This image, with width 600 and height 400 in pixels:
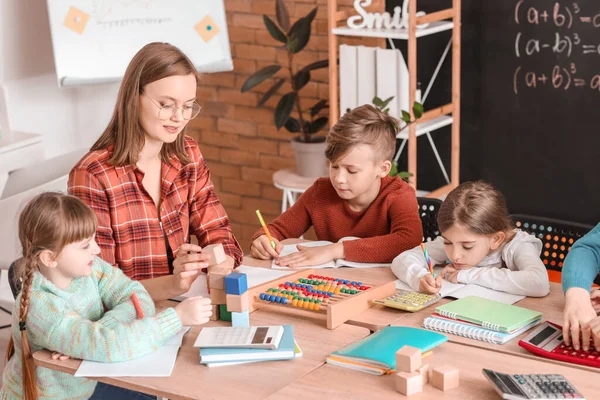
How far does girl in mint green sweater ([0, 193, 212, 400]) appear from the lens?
68.1 inches

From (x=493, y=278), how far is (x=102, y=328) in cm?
92

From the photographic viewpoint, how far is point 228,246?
2377mm

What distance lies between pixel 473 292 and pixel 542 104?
1.84m

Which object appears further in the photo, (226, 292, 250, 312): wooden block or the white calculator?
(226, 292, 250, 312): wooden block

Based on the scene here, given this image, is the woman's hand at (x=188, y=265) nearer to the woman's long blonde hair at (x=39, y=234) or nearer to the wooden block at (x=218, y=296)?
the wooden block at (x=218, y=296)

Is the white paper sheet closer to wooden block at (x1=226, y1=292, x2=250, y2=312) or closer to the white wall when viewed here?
wooden block at (x1=226, y1=292, x2=250, y2=312)

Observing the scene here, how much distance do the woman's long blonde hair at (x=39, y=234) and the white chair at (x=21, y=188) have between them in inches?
50.2

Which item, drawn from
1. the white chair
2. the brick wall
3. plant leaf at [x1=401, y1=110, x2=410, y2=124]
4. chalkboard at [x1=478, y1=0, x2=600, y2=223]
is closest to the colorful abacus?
the white chair

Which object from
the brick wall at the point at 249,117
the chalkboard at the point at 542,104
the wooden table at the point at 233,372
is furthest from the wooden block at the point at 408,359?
the brick wall at the point at 249,117

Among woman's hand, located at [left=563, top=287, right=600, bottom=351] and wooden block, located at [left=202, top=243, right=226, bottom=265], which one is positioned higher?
wooden block, located at [left=202, top=243, right=226, bottom=265]

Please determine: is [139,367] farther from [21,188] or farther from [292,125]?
[292,125]

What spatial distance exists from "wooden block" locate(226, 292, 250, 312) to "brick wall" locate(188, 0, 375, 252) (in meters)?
2.49

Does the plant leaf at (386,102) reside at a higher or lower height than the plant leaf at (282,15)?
lower

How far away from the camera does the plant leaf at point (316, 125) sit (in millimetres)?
4012
